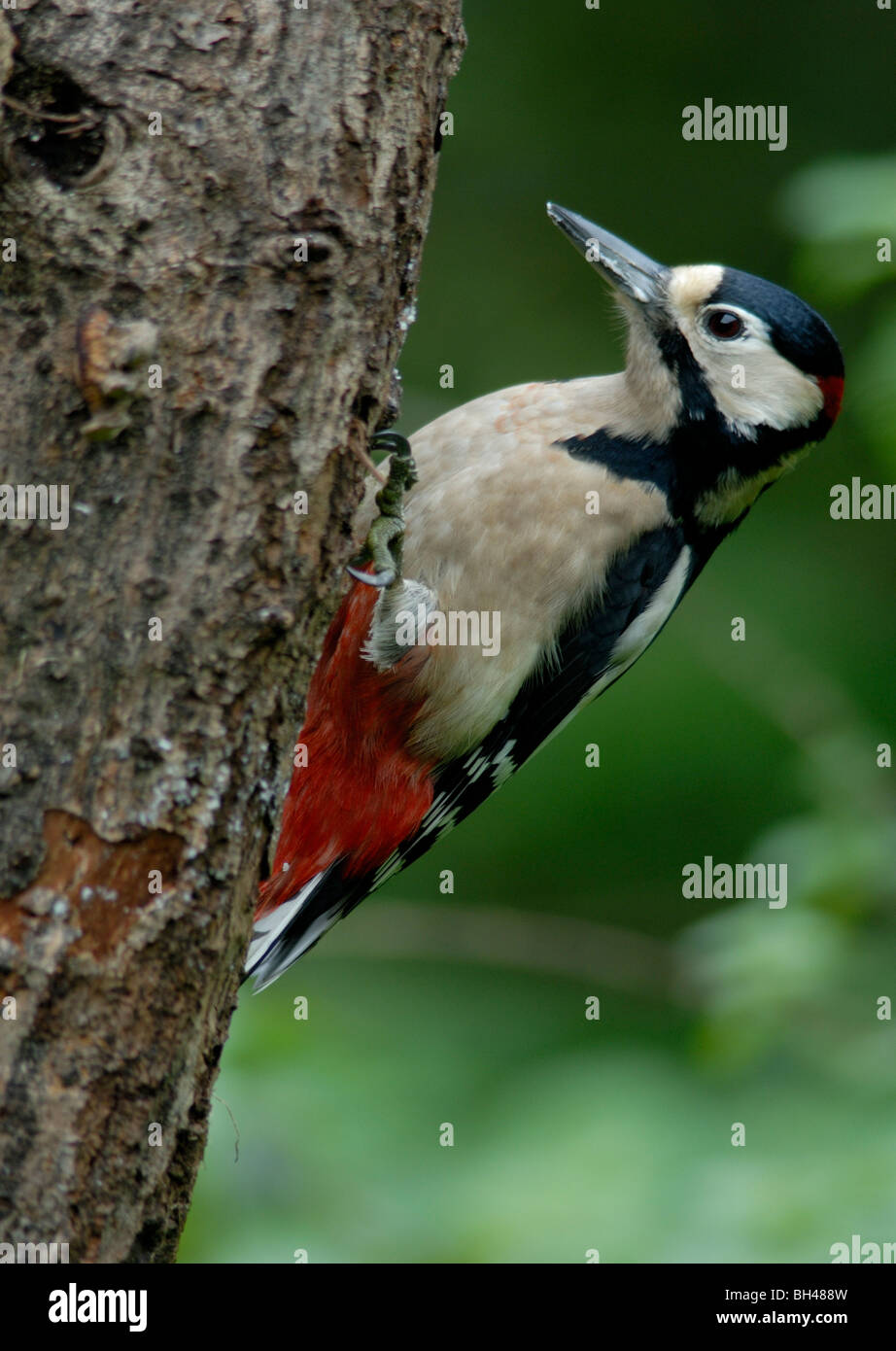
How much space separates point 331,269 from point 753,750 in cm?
402

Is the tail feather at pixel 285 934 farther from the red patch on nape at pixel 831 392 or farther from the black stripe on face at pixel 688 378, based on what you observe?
the red patch on nape at pixel 831 392

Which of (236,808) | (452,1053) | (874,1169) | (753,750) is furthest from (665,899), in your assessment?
(236,808)

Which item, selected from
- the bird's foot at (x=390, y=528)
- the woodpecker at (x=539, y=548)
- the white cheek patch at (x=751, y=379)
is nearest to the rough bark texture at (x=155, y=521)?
the bird's foot at (x=390, y=528)

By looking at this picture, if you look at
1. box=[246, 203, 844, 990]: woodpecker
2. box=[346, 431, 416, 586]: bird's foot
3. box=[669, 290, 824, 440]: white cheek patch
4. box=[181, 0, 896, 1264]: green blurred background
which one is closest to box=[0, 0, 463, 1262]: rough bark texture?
box=[346, 431, 416, 586]: bird's foot

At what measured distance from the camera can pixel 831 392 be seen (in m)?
3.12

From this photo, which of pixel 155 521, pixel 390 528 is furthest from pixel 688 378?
pixel 155 521

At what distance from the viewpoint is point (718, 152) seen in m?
6.09

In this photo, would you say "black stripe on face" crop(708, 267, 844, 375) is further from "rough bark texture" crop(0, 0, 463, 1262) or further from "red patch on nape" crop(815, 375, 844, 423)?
"rough bark texture" crop(0, 0, 463, 1262)

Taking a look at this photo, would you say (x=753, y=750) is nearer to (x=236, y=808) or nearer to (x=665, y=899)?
(x=665, y=899)

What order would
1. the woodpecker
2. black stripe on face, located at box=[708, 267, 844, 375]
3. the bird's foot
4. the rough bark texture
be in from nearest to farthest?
the rough bark texture
the bird's foot
the woodpecker
black stripe on face, located at box=[708, 267, 844, 375]

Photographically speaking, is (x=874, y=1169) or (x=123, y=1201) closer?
(x=123, y=1201)

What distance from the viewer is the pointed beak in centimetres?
314

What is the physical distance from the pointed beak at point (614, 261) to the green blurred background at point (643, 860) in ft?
1.10

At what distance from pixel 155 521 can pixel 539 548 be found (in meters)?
1.33
